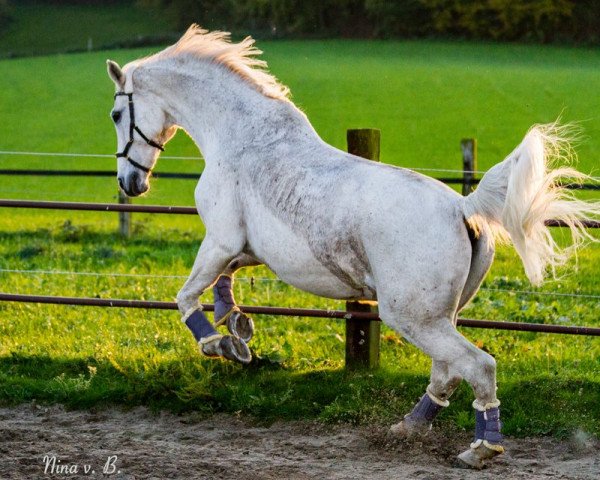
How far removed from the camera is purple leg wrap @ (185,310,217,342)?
5.55m

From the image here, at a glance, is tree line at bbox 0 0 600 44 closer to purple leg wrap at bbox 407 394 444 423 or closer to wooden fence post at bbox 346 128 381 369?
wooden fence post at bbox 346 128 381 369

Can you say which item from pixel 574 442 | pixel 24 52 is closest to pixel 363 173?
pixel 574 442

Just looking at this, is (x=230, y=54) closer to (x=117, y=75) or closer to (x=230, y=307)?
(x=117, y=75)

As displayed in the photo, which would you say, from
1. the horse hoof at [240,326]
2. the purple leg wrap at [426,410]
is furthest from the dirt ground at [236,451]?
the horse hoof at [240,326]

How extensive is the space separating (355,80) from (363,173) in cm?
3437

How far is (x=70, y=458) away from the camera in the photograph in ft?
17.0

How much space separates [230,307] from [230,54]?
59.0 inches

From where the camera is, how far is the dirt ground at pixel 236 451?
5.04m

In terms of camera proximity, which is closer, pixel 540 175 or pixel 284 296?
pixel 540 175

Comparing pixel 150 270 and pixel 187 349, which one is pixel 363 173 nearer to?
pixel 187 349

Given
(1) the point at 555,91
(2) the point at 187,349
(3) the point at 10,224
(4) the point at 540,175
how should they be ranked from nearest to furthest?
(4) the point at 540,175
(2) the point at 187,349
(3) the point at 10,224
(1) the point at 555,91

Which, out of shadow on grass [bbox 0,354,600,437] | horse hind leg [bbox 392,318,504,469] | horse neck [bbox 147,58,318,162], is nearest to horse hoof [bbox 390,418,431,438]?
horse hind leg [bbox 392,318,504,469]

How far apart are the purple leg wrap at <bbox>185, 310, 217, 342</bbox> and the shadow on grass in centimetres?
74

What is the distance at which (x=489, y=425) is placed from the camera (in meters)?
5.04
